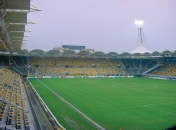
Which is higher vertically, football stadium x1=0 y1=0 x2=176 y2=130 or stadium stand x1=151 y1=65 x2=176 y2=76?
stadium stand x1=151 y1=65 x2=176 y2=76

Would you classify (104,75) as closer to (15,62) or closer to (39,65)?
(39,65)

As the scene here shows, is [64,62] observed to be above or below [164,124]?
above

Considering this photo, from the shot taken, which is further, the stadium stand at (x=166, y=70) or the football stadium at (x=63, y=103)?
the stadium stand at (x=166, y=70)

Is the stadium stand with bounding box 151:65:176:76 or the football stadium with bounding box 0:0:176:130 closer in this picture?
the football stadium with bounding box 0:0:176:130

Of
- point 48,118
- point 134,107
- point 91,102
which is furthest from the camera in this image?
point 91,102

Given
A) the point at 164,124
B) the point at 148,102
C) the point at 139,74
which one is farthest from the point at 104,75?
the point at 164,124

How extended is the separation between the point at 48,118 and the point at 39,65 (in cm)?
4770

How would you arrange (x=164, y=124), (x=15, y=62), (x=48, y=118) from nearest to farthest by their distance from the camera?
1. (x=48, y=118)
2. (x=164, y=124)
3. (x=15, y=62)

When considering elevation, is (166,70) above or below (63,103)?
above

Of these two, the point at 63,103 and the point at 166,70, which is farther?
the point at 166,70

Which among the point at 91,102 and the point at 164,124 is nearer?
the point at 164,124

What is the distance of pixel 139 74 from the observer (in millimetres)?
62750

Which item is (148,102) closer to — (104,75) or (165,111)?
(165,111)

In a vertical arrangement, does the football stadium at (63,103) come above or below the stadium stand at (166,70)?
below
